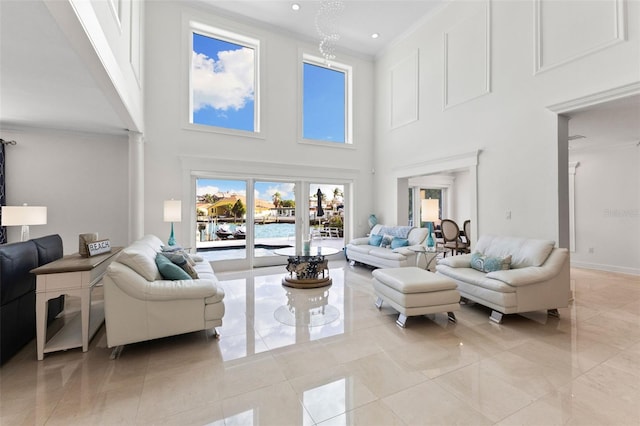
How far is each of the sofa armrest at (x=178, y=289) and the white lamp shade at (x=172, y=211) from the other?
2542 mm

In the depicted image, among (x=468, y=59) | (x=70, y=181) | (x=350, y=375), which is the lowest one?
(x=350, y=375)

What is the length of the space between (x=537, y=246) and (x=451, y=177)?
7.04 metres

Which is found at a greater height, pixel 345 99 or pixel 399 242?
pixel 345 99

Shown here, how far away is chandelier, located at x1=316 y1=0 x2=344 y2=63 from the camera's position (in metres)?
5.40

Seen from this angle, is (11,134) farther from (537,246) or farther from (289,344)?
(537,246)

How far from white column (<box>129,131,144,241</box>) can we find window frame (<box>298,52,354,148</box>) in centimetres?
335

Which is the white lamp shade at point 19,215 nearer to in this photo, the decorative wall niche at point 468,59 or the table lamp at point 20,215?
the table lamp at point 20,215

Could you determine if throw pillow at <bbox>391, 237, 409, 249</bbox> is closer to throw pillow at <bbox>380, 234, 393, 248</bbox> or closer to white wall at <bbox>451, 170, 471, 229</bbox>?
throw pillow at <bbox>380, 234, 393, 248</bbox>

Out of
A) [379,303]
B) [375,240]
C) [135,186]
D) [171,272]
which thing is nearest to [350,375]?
[379,303]

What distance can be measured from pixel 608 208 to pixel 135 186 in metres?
9.28

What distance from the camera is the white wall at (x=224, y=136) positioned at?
213 inches

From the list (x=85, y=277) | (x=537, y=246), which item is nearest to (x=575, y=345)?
(x=537, y=246)

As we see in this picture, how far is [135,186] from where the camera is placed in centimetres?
477

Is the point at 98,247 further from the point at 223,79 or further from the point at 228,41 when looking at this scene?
the point at 228,41
